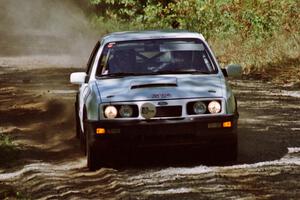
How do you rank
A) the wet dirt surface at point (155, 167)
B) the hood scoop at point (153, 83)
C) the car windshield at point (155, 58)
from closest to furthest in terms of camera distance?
the wet dirt surface at point (155, 167) < the hood scoop at point (153, 83) < the car windshield at point (155, 58)

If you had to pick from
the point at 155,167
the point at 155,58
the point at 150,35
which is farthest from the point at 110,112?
the point at 150,35

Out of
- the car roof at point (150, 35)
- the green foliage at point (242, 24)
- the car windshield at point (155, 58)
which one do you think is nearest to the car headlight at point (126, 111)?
the car windshield at point (155, 58)

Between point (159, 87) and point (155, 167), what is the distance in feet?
3.29

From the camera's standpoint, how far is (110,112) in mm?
9484

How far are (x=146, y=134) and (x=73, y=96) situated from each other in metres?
9.88

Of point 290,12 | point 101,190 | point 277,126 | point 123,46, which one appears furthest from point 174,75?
point 290,12

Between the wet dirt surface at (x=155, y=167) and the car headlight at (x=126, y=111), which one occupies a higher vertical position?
the car headlight at (x=126, y=111)

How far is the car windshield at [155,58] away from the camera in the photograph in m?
10.5

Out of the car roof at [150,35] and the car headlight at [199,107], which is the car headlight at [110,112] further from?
the car roof at [150,35]

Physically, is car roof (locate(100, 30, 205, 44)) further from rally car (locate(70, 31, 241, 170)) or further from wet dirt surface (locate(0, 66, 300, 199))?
wet dirt surface (locate(0, 66, 300, 199))

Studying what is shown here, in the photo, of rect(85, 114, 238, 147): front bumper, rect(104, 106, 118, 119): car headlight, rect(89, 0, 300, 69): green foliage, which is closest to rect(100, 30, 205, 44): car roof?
rect(104, 106, 118, 119): car headlight

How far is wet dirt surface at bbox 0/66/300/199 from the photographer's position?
851 cm

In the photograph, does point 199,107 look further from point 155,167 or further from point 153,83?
point 155,167

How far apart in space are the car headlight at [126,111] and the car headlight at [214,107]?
88 centimetres
